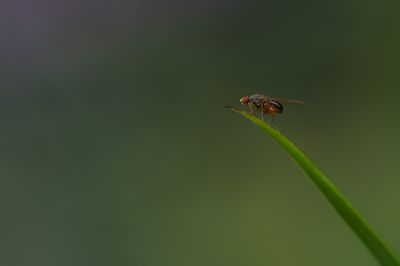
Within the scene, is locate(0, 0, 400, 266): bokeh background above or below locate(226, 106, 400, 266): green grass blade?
above

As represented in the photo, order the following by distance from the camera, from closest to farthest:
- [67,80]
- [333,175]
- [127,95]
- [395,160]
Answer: [395,160]
[333,175]
[67,80]
[127,95]

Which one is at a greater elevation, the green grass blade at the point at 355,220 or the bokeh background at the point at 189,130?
the bokeh background at the point at 189,130

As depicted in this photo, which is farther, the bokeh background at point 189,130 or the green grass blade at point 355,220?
the bokeh background at point 189,130

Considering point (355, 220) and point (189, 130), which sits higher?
point (189, 130)

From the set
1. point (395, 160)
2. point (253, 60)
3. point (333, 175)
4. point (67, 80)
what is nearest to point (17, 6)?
point (67, 80)

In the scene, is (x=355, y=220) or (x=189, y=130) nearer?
(x=355, y=220)

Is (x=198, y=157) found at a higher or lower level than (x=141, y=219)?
higher

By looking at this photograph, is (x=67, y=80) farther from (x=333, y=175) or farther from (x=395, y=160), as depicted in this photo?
(x=395, y=160)

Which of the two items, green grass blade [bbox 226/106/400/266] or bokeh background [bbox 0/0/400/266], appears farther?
bokeh background [bbox 0/0/400/266]
